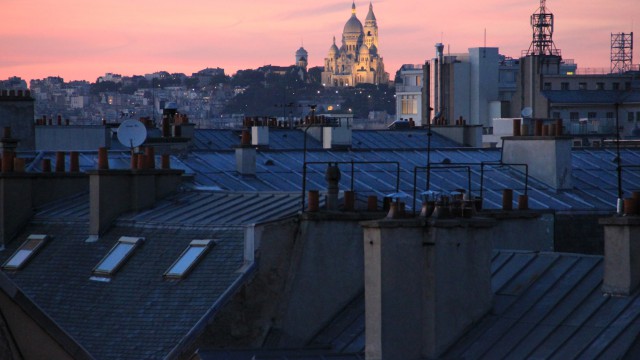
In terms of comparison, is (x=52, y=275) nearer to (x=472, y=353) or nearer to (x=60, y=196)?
(x=60, y=196)

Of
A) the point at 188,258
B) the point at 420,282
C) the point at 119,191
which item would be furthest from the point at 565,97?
the point at 420,282

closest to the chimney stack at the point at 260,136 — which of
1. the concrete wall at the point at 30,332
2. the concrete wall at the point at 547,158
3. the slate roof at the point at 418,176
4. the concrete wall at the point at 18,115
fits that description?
the concrete wall at the point at 18,115

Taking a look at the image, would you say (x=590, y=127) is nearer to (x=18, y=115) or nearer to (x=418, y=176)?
(x=18, y=115)

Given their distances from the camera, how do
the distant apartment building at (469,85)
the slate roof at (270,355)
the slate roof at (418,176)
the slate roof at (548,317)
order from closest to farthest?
the slate roof at (548,317), the slate roof at (270,355), the slate roof at (418,176), the distant apartment building at (469,85)

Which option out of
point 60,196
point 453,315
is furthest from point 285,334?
point 60,196

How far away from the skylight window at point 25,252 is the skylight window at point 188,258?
18.1 ft

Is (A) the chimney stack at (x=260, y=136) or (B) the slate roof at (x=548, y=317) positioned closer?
(B) the slate roof at (x=548, y=317)

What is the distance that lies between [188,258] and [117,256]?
107 inches

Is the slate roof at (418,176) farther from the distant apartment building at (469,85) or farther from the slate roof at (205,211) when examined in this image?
the distant apartment building at (469,85)

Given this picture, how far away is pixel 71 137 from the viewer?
69625 mm

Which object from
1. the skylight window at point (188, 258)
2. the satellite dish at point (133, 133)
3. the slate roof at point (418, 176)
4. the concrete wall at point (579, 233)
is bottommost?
the concrete wall at point (579, 233)

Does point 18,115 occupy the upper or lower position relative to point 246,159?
upper

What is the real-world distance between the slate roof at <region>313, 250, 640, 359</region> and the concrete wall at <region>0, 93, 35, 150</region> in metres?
38.2

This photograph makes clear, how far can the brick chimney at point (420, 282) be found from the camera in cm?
2311
